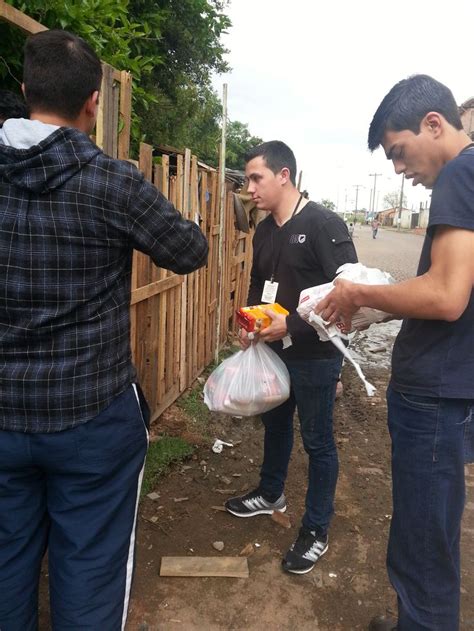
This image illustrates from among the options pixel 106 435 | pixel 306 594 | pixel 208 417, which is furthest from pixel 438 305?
pixel 208 417

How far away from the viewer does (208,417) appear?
450cm

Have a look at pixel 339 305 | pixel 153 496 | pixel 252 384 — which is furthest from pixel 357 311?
pixel 153 496

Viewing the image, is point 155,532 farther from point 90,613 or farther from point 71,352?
point 71,352

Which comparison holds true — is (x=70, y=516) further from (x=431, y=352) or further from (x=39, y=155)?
(x=431, y=352)

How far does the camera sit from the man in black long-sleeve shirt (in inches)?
96.6

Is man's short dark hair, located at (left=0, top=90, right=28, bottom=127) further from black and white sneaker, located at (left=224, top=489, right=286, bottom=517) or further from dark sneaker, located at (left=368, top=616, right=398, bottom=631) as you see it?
dark sneaker, located at (left=368, top=616, right=398, bottom=631)

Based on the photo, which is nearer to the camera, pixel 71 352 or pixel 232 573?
pixel 71 352

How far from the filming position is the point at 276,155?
263cm

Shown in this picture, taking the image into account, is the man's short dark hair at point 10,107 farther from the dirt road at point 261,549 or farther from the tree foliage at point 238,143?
the tree foliage at point 238,143

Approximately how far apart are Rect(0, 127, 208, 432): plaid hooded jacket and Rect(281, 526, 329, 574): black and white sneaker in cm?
163

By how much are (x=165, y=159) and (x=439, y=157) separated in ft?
7.92

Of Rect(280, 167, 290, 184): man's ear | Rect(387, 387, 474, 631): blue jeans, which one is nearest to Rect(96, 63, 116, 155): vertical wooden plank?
Rect(280, 167, 290, 184): man's ear

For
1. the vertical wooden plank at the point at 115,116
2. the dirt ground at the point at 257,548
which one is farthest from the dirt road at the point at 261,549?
the vertical wooden plank at the point at 115,116

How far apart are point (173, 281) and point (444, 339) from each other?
8.91ft
